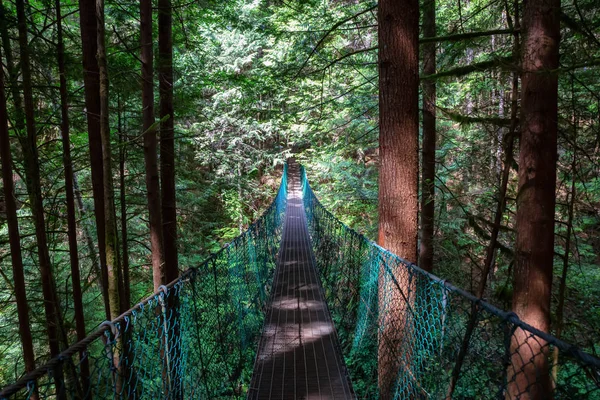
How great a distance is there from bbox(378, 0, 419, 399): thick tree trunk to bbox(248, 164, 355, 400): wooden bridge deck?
518 mm

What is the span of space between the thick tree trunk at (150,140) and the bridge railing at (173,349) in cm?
37

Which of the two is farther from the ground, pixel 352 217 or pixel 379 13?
pixel 379 13

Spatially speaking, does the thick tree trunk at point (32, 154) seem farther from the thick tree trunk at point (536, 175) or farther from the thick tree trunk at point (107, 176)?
the thick tree trunk at point (536, 175)

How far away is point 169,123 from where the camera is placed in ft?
10.6

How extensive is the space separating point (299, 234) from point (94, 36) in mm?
5705

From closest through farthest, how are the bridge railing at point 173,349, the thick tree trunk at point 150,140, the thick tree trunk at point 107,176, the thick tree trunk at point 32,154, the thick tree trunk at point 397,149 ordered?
the bridge railing at point 173,349, the thick tree trunk at point 107,176, the thick tree trunk at point 397,149, the thick tree trunk at point 32,154, the thick tree trunk at point 150,140

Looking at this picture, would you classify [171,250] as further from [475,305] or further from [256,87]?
[475,305]

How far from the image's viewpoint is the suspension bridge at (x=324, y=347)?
1.02m

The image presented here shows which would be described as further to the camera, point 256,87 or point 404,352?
point 256,87

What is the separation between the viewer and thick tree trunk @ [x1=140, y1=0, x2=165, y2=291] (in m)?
2.30

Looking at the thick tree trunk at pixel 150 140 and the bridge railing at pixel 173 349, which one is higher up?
the thick tree trunk at pixel 150 140

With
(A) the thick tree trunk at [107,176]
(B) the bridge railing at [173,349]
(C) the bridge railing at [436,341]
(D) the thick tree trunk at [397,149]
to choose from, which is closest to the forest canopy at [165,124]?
(A) the thick tree trunk at [107,176]

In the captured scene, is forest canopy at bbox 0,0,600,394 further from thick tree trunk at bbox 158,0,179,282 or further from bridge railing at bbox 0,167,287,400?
bridge railing at bbox 0,167,287,400

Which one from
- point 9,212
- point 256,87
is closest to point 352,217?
point 256,87
